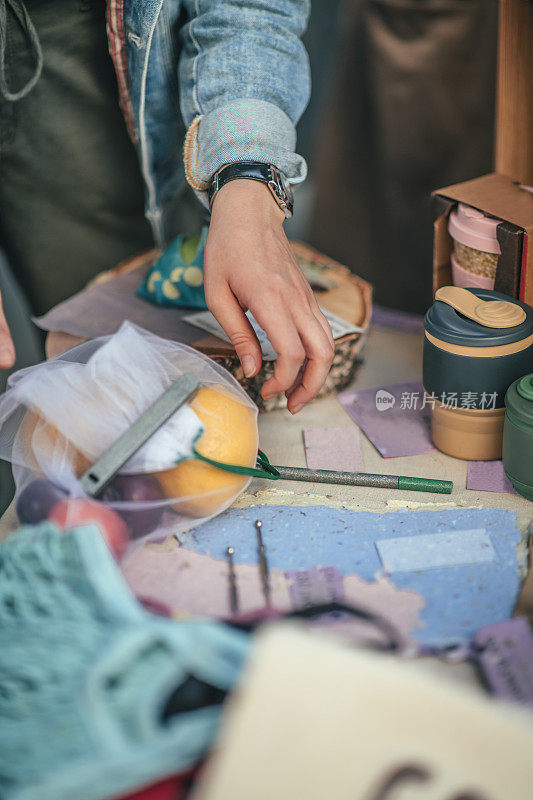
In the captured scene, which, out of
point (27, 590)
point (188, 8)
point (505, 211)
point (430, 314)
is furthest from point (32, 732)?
point (188, 8)

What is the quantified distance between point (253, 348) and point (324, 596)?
25 centimetres

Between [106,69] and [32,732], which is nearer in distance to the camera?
[32,732]

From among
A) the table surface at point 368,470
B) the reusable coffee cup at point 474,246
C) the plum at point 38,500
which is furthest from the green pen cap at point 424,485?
the plum at point 38,500

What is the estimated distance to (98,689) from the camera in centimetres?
38

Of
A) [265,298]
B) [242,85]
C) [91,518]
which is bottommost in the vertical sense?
[91,518]

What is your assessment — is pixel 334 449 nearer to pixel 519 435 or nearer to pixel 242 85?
pixel 519 435

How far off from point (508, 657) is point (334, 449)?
1.05 ft

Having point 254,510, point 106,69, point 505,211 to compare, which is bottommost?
point 254,510

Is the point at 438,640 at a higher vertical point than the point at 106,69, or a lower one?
lower

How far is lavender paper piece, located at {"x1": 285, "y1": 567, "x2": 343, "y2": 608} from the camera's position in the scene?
0.56 meters

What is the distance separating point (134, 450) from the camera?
0.56 metres

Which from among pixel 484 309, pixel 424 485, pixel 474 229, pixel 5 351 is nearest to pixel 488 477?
pixel 424 485

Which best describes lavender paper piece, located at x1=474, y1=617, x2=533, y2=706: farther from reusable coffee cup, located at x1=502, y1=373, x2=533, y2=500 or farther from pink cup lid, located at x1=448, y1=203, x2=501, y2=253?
pink cup lid, located at x1=448, y1=203, x2=501, y2=253

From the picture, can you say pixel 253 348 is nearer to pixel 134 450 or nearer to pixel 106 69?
pixel 134 450
